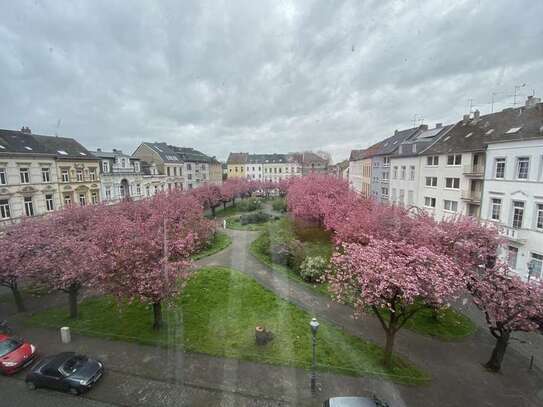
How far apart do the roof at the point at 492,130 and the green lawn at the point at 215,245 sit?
2304cm

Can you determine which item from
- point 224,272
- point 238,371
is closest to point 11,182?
point 224,272

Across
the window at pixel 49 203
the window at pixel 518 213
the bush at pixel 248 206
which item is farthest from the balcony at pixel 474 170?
the window at pixel 49 203

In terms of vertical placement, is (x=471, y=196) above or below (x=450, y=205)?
above

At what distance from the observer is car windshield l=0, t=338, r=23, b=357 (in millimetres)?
9724

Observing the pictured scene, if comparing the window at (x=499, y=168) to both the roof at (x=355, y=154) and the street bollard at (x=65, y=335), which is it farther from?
the roof at (x=355, y=154)

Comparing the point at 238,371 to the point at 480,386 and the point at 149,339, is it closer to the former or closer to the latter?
the point at 149,339

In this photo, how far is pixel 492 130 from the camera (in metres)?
21.5

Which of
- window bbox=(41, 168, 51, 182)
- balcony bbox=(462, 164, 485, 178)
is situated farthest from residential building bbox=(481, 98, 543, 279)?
window bbox=(41, 168, 51, 182)

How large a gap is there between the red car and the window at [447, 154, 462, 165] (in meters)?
31.5

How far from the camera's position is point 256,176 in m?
84.5

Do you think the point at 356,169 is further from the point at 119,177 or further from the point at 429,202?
the point at 119,177

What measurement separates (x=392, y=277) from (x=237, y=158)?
81.5 metres

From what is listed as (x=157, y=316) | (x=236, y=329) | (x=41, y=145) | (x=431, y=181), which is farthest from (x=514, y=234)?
(x=41, y=145)

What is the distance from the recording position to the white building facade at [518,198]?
658 inches
